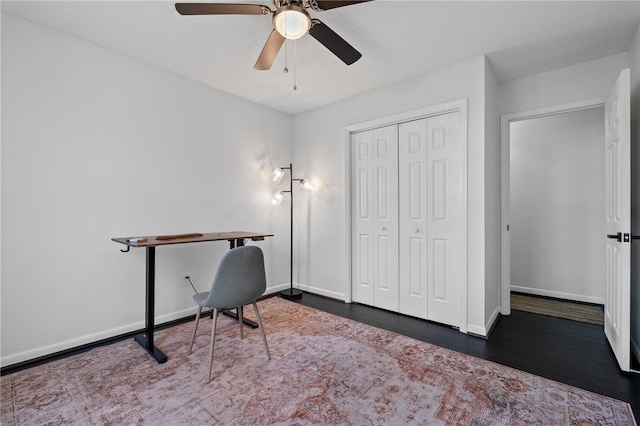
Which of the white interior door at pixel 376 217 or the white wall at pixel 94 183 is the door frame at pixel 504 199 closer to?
the white interior door at pixel 376 217

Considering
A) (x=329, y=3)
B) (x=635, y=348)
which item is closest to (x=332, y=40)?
(x=329, y=3)

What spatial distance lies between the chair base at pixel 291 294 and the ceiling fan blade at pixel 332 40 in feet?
9.31

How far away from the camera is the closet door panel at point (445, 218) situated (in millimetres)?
2816

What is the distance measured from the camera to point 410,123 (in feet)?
10.3

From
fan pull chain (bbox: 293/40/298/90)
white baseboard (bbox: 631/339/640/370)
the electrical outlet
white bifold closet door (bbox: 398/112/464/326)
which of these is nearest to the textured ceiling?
fan pull chain (bbox: 293/40/298/90)

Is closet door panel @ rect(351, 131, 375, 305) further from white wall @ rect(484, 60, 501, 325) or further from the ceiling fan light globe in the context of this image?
the ceiling fan light globe

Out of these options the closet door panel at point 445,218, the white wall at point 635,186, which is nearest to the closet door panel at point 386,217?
the closet door panel at point 445,218

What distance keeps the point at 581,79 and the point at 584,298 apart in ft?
8.40

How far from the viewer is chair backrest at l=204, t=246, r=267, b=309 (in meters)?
2.02

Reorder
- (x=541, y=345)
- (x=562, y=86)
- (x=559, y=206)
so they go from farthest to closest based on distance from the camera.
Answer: (x=559, y=206), (x=562, y=86), (x=541, y=345)

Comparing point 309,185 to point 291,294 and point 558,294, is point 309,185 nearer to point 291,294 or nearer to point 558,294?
point 291,294

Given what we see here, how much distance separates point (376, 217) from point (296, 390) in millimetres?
2091

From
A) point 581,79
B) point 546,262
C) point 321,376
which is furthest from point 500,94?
point 321,376

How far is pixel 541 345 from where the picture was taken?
2.46 meters
